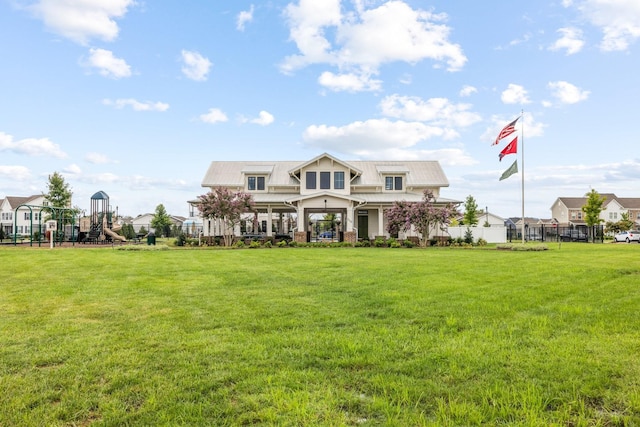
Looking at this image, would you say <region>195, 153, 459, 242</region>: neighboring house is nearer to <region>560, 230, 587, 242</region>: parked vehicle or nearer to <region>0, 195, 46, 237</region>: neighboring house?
<region>560, 230, 587, 242</region>: parked vehicle

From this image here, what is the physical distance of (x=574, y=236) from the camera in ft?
137

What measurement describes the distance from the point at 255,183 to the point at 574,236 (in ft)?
109

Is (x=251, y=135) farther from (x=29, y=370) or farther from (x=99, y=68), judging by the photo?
(x=29, y=370)

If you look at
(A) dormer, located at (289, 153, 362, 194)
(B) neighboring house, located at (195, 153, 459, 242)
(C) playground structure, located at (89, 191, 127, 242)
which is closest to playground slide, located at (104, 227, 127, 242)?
(C) playground structure, located at (89, 191, 127, 242)

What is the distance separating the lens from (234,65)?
21.8 m

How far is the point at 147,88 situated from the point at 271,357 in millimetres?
21385

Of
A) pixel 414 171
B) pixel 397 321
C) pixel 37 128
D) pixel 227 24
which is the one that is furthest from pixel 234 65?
pixel 397 321

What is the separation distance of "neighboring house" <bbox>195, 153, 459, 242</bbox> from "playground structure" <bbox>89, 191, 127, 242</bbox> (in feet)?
27.1

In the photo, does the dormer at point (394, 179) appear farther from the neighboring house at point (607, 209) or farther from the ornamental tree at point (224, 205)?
the neighboring house at point (607, 209)

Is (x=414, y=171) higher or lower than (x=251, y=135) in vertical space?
lower

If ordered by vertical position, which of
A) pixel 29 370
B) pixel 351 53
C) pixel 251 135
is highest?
pixel 351 53

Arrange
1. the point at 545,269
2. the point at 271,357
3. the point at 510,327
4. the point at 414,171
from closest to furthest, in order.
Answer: the point at 271,357
the point at 510,327
the point at 545,269
the point at 414,171

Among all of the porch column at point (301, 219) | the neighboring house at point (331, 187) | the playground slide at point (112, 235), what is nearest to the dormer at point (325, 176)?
the neighboring house at point (331, 187)

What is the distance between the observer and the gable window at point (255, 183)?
30.9 metres
